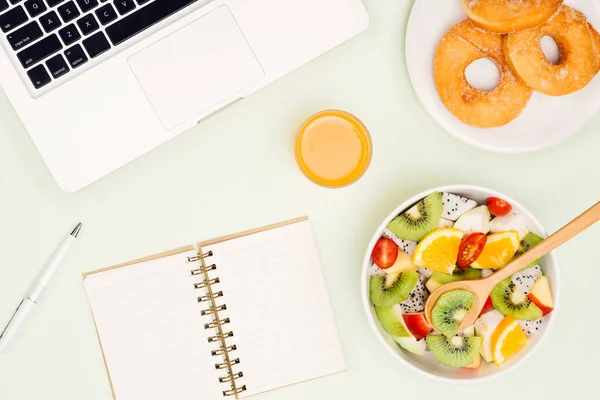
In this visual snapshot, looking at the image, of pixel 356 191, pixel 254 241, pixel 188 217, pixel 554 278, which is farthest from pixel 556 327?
pixel 188 217

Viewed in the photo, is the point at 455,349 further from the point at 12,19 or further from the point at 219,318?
the point at 12,19

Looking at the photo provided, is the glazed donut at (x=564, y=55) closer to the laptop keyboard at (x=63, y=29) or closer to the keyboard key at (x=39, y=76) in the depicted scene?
the laptop keyboard at (x=63, y=29)

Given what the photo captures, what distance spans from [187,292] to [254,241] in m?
0.13

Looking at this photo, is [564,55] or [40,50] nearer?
[40,50]

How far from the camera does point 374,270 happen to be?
91 cm

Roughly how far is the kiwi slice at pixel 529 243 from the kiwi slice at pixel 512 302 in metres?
0.04

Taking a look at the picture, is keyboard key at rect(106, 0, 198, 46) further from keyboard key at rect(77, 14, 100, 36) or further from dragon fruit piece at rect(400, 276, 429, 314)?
dragon fruit piece at rect(400, 276, 429, 314)

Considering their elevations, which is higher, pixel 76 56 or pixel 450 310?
pixel 76 56

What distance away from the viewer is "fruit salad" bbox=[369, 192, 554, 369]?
2.90 ft

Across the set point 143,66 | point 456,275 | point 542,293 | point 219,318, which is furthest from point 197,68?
point 542,293

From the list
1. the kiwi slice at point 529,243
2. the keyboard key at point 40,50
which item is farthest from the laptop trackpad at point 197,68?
the kiwi slice at point 529,243

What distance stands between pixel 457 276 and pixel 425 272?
1.9 inches

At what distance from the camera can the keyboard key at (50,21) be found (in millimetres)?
762

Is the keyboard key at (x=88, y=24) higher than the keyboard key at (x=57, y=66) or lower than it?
higher
